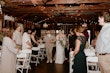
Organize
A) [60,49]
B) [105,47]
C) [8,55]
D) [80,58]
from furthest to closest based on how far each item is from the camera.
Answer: [60,49] < [80,58] < [8,55] < [105,47]

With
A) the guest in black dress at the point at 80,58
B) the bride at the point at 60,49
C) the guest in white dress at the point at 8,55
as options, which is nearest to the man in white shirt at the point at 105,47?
the guest in black dress at the point at 80,58

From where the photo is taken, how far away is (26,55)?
615 centimetres

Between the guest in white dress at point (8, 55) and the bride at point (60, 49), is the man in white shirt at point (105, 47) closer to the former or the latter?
the guest in white dress at point (8, 55)

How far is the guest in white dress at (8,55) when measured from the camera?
17.6 feet

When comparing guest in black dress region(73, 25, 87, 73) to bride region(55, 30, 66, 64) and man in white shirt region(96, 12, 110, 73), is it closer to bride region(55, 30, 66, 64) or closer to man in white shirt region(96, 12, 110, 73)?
man in white shirt region(96, 12, 110, 73)

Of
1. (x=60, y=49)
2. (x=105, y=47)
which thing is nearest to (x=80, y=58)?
(x=105, y=47)

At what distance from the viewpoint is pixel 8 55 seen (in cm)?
553

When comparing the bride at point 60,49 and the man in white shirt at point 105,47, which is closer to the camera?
the man in white shirt at point 105,47

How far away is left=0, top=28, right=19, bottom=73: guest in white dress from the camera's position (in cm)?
536

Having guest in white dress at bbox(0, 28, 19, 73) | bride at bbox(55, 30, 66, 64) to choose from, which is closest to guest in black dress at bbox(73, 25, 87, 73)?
guest in white dress at bbox(0, 28, 19, 73)

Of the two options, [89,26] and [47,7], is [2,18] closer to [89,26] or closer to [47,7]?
[47,7]

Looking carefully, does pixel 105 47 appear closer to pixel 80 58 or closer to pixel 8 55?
pixel 80 58

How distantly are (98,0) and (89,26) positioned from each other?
16.5 metres

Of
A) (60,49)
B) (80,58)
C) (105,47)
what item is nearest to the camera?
(105,47)
